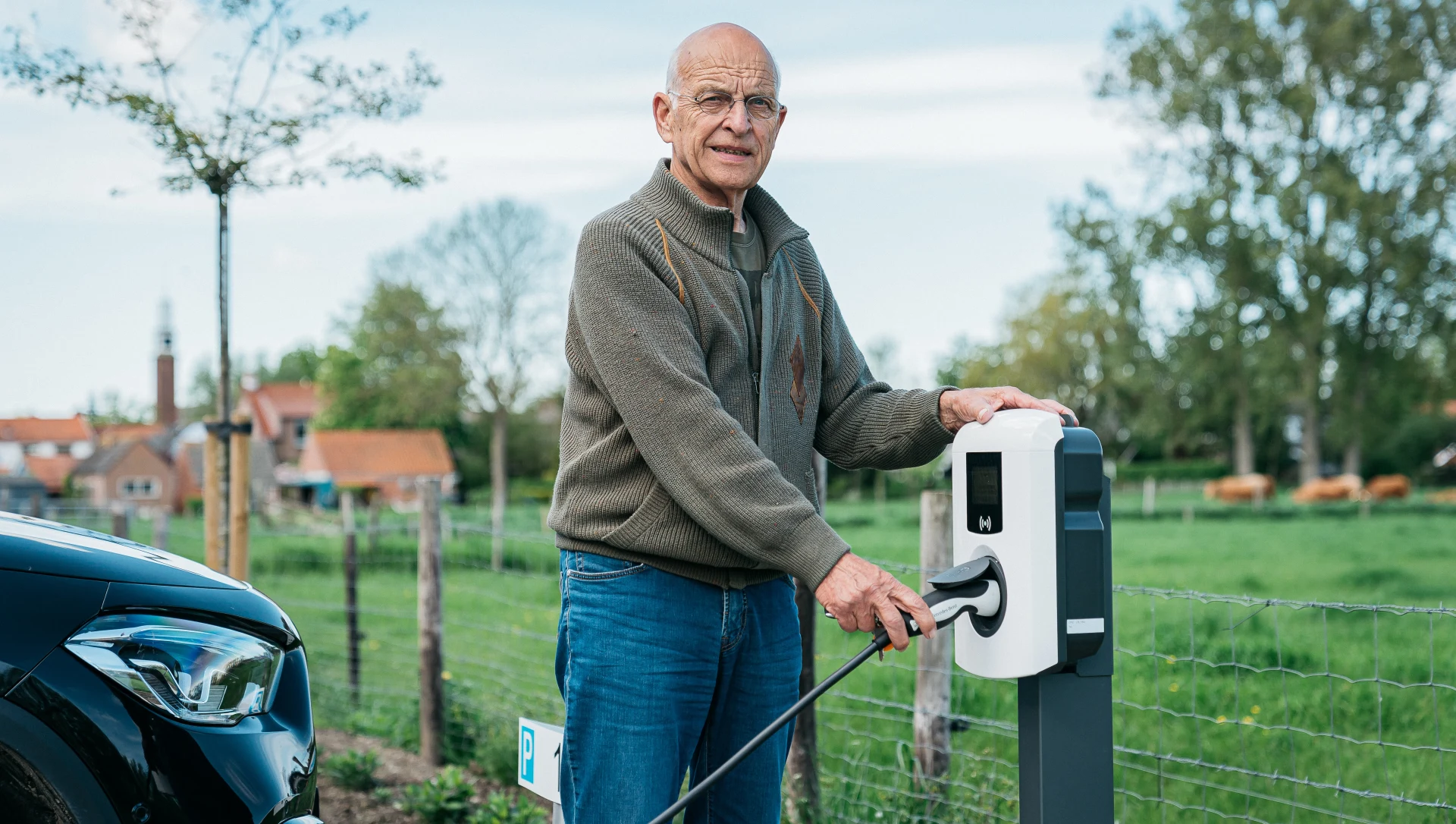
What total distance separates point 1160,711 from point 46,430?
185 ft

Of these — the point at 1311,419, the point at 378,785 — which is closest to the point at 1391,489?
the point at 1311,419

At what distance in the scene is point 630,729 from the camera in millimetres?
1954

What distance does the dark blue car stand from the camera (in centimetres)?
185

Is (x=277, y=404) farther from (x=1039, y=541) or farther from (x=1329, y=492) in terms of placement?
(x=1039, y=541)

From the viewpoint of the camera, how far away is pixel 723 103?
2.00m

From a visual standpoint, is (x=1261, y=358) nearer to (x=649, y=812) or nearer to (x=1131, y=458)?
(x=1131, y=458)

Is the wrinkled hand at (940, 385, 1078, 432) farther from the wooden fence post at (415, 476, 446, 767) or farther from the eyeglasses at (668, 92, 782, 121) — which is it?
the wooden fence post at (415, 476, 446, 767)

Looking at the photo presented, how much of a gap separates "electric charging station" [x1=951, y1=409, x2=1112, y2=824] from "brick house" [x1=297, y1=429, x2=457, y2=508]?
170 feet

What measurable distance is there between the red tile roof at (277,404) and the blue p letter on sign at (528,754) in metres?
64.3

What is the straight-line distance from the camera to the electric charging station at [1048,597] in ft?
5.58

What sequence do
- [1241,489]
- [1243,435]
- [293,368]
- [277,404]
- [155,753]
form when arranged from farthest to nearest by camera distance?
[293,368], [277,404], [1243,435], [1241,489], [155,753]

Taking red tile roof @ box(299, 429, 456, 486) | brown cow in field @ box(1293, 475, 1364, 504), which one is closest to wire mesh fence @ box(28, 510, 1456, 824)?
brown cow in field @ box(1293, 475, 1364, 504)

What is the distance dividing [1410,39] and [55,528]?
33.8 metres

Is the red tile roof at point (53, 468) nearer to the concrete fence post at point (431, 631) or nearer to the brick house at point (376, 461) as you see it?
the brick house at point (376, 461)
